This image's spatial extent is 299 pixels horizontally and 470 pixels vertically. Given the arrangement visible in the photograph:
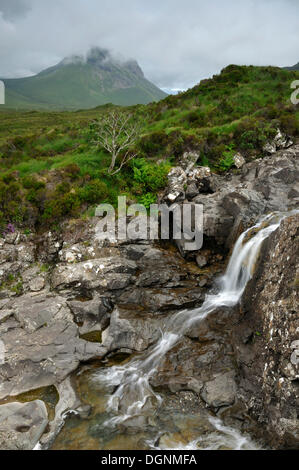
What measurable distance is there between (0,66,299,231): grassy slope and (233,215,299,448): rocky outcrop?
1015cm

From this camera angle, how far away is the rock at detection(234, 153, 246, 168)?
19.8 meters

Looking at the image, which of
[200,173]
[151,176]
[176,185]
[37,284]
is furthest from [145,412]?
[200,173]

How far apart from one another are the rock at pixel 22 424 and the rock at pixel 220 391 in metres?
5.30

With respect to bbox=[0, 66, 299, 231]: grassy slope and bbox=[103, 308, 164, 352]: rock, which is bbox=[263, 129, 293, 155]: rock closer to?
bbox=[0, 66, 299, 231]: grassy slope

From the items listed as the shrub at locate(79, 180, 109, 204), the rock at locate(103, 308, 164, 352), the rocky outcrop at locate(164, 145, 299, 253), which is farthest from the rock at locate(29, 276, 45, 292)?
the rocky outcrop at locate(164, 145, 299, 253)

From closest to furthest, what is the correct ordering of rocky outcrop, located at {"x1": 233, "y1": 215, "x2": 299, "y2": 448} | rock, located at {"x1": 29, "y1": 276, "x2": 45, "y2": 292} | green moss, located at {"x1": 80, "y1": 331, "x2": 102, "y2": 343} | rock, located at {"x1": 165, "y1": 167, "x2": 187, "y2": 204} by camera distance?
rocky outcrop, located at {"x1": 233, "y1": 215, "x2": 299, "y2": 448}, green moss, located at {"x1": 80, "y1": 331, "x2": 102, "y2": 343}, rock, located at {"x1": 29, "y1": 276, "x2": 45, "y2": 292}, rock, located at {"x1": 165, "y1": 167, "x2": 187, "y2": 204}

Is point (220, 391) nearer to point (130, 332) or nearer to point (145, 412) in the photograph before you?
point (145, 412)

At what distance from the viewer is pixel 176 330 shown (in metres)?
11.6

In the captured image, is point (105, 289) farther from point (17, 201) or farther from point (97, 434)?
point (17, 201)

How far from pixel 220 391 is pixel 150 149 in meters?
19.3

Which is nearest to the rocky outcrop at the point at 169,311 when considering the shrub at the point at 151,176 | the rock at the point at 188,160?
the shrub at the point at 151,176

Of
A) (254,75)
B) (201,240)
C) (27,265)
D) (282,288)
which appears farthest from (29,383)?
(254,75)

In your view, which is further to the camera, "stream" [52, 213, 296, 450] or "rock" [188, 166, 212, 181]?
"rock" [188, 166, 212, 181]

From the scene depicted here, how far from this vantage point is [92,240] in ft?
51.5
